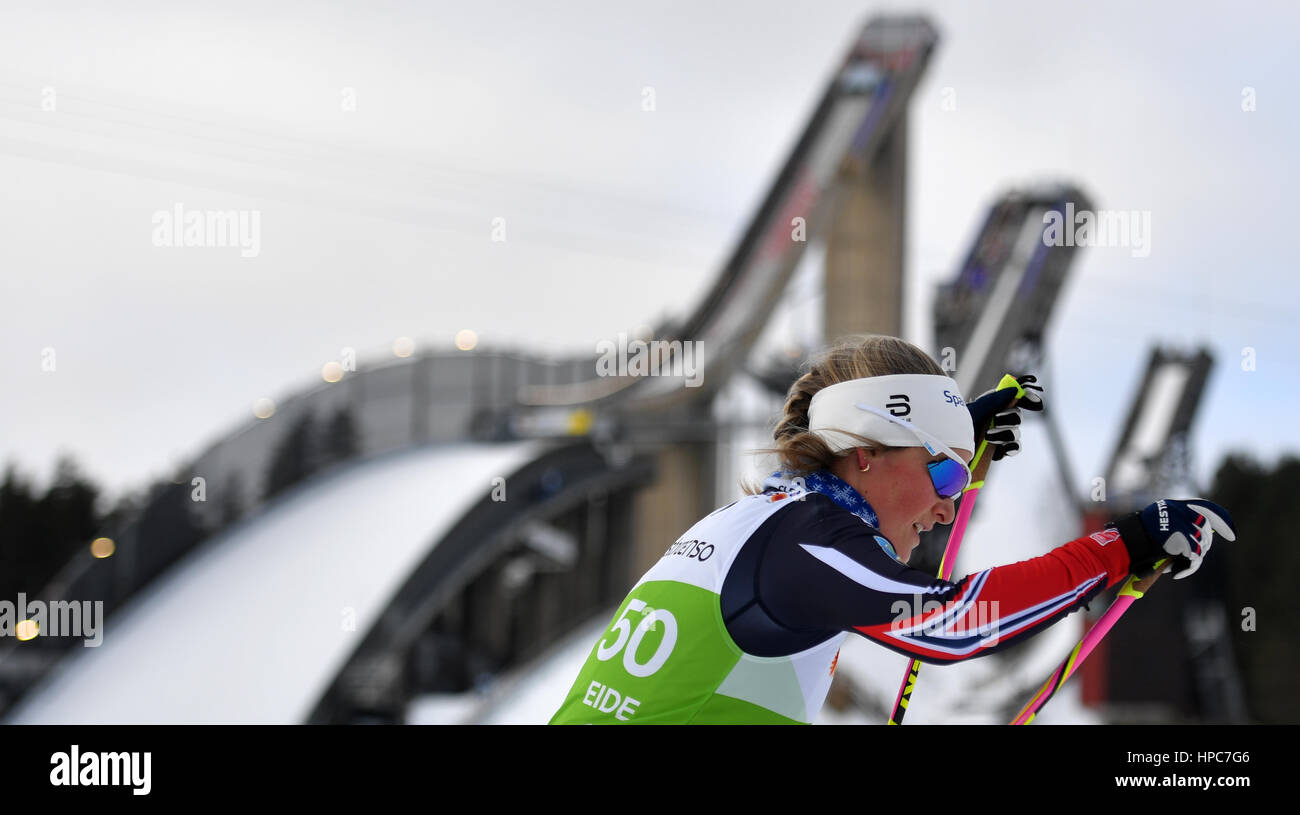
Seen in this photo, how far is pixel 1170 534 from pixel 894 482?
407mm

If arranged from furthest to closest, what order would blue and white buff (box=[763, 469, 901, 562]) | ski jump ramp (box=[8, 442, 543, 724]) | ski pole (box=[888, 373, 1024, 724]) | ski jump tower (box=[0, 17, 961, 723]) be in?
ski jump tower (box=[0, 17, 961, 723]) → ski jump ramp (box=[8, 442, 543, 724]) → ski pole (box=[888, 373, 1024, 724]) → blue and white buff (box=[763, 469, 901, 562])

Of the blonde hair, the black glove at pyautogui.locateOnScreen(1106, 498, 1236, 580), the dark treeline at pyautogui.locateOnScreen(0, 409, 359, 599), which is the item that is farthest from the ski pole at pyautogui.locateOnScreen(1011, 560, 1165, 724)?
the dark treeline at pyautogui.locateOnScreen(0, 409, 359, 599)

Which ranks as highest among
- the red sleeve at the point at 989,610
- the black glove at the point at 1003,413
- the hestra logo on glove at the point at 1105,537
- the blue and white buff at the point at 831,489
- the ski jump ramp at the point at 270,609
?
the black glove at the point at 1003,413

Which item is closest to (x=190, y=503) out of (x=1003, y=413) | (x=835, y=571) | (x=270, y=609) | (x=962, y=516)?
(x=270, y=609)

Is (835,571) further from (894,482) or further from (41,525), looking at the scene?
(41,525)

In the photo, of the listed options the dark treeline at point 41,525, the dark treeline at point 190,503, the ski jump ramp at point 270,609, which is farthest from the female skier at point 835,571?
the dark treeline at point 41,525

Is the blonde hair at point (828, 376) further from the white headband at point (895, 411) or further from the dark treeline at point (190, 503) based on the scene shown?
the dark treeline at point (190, 503)

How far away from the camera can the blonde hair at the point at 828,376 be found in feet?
6.54

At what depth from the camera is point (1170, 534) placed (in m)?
1.79

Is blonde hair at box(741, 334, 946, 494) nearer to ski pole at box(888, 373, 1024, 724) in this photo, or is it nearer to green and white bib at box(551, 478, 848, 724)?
green and white bib at box(551, 478, 848, 724)

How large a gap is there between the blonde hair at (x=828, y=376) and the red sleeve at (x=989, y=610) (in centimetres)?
36

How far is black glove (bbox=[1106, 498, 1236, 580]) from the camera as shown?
5.86 ft

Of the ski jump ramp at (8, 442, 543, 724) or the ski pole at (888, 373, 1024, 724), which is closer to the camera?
the ski pole at (888, 373, 1024, 724)
